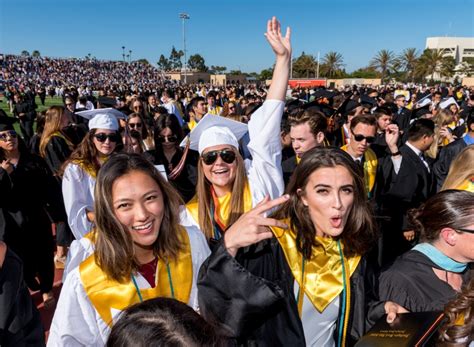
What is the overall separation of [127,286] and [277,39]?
6.20ft

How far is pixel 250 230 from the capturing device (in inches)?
58.3

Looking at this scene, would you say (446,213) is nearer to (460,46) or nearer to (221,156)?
(221,156)

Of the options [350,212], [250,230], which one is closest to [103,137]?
[350,212]

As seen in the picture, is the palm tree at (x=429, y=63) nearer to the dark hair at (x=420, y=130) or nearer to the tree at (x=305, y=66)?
the tree at (x=305, y=66)

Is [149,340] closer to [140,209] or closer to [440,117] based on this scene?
[140,209]

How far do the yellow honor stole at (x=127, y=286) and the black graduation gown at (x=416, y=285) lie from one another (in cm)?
103

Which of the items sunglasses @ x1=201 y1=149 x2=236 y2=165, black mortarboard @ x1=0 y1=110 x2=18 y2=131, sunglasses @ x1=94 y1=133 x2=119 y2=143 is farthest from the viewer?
black mortarboard @ x1=0 y1=110 x2=18 y2=131

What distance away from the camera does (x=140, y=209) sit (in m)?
1.81

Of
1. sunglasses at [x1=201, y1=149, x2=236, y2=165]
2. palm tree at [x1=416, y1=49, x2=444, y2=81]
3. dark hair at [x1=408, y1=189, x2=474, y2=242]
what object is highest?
palm tree at [x1=416, y1=49, x2=444, y2=81]

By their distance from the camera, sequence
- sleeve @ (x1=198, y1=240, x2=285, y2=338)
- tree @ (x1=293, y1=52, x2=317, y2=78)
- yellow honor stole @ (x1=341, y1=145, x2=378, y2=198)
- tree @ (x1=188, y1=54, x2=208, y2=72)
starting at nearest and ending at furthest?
sleeve @ (x1=198, y1=240, x2=285, y2=338)
yellow honor stole @ (x1=341, y1=145, x2=378, y2=198)
tree @ (x1=293, y1=52, x2=317, y2=78)
tree @ (x1=188, y1=54, x2=208, y2=72)

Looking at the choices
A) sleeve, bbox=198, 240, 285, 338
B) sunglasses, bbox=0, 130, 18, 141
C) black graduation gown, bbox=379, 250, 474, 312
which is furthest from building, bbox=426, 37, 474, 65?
sleeve, bbox=198, 240, 285, 338

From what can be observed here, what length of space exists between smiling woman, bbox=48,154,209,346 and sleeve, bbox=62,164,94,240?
170 cm

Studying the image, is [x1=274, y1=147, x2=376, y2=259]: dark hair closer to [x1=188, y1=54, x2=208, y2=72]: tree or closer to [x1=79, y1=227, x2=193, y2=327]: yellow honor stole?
[x1=79, y1=227, x2=193, y2=327]: yellow honor stole

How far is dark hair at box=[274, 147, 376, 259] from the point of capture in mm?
2000
